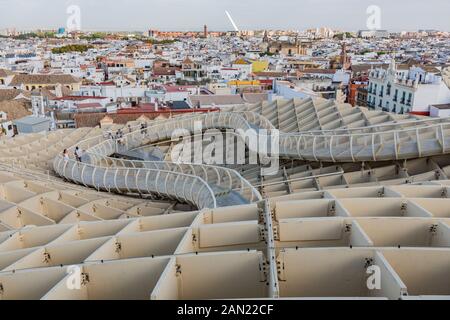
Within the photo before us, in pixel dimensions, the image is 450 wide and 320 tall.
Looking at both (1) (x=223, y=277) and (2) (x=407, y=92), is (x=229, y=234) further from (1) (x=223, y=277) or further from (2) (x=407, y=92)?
(2) (x=407, y=92)

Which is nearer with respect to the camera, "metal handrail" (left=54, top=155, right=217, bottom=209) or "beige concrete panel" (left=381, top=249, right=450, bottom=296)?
"beige concrete panel" (left=381, top=249, right=450, bottom=296)

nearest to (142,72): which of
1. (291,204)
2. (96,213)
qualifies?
(96,213)

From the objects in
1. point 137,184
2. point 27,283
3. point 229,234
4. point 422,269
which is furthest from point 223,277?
point 137,184

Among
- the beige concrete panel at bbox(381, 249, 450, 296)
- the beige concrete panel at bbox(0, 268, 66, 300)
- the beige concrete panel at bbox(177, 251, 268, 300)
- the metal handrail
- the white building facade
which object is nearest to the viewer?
the beige concrete panel at bbox(381, 249, 450, 296)

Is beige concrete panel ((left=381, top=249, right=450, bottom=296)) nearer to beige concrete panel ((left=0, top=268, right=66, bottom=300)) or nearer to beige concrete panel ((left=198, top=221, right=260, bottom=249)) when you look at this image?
beige concrete panel ((left=198, top=221, right=260, bottom=249))

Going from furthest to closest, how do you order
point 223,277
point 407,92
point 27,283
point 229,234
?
point 407,92
point 229,234
point 27,283
point 223,277

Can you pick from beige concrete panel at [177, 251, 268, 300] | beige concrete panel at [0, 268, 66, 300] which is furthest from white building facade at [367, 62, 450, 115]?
beige concrete panel at [0, 268, 66, 300]

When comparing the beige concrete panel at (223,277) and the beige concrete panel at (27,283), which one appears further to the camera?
the beige concrete panel at (27,283)

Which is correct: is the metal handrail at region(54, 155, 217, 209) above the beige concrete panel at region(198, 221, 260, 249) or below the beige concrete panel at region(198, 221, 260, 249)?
below

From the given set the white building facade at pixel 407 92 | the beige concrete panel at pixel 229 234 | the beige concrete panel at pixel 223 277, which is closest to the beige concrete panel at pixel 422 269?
the beige concrete panel at pixel 223 277

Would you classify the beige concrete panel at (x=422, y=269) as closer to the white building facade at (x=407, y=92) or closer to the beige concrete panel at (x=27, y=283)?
the beige concrete panel at (x=27, y=283)
